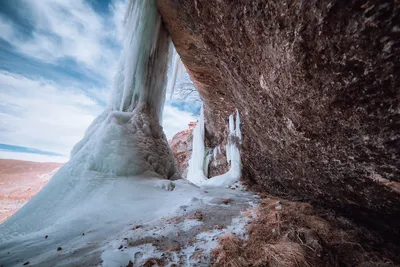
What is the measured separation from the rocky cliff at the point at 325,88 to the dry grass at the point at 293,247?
448mm

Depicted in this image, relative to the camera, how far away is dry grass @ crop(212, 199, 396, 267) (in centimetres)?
168

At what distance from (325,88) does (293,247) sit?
152cm

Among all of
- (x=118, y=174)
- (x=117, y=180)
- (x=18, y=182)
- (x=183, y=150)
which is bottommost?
(x=18, y=182)

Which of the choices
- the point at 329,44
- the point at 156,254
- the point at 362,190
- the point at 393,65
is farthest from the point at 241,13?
the point at 156,254

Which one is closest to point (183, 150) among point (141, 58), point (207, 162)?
point (207, 162)

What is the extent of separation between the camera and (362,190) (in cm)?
197

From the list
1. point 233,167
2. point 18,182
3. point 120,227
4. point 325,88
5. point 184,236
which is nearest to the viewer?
point 325,88

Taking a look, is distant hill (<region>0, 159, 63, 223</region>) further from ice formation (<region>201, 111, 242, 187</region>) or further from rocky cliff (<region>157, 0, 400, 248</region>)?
rocky cliff (<region>157, 0, 400, 248</region>)

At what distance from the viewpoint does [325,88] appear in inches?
63.6

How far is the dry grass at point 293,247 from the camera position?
66.3 inches

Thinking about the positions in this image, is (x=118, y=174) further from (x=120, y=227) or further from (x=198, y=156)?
(x=198, y=156)

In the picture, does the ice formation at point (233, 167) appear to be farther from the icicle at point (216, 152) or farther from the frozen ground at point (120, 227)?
the icicle at point (216, 152)

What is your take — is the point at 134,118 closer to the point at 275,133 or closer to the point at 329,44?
the point at 275,133

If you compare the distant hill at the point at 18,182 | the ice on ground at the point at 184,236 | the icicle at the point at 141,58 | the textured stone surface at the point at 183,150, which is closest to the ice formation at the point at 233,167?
the ice on ground at the point at 184,236
